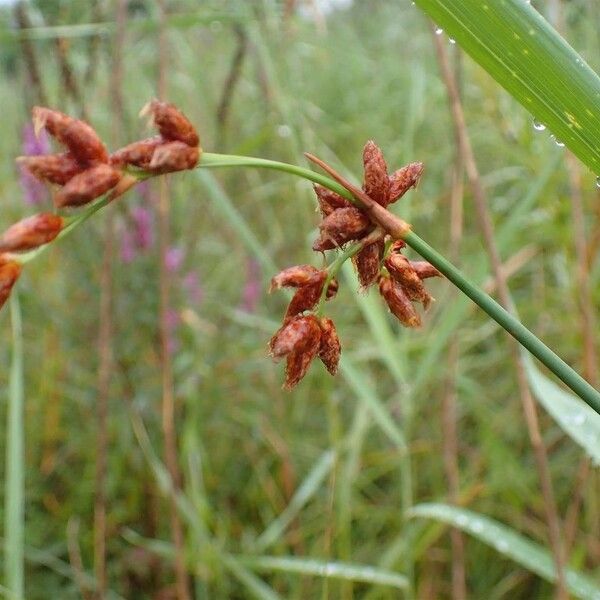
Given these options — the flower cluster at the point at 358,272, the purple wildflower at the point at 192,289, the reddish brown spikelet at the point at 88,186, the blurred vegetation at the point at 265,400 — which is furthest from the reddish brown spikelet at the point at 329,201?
the purple wildflower at the point at 192,289

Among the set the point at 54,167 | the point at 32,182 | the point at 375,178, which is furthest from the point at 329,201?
the point at 32,182

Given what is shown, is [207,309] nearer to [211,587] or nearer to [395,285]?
[211,587]

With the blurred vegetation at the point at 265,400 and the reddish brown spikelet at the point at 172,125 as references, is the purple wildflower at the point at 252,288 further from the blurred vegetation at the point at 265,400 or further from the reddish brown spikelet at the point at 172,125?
the reddish brown spikelet at the point at 172,125

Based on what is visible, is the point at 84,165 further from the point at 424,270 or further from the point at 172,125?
the point at 424,270

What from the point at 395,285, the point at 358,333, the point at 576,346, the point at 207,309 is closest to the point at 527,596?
the point at 576,346

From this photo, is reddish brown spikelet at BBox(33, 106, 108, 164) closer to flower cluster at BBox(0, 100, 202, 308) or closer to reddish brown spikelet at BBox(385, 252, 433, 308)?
flower cluster at BBox(0, 100, 202, 308)

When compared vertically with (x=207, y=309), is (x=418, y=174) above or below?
below
